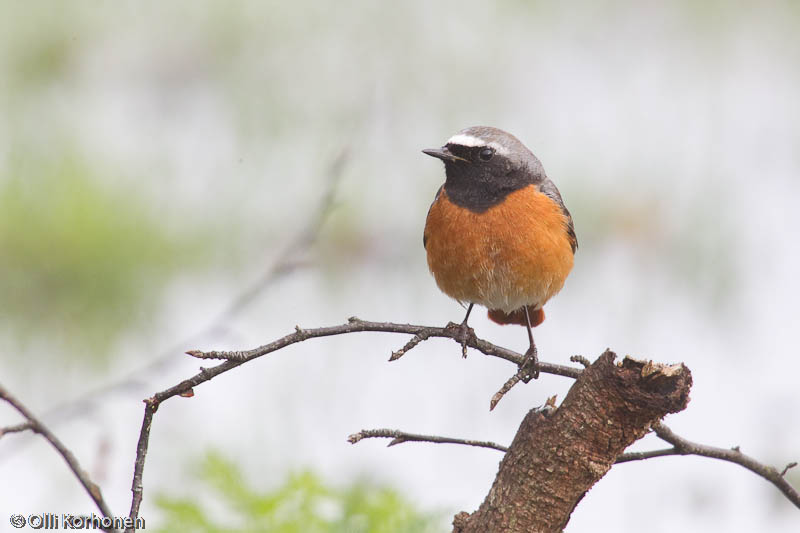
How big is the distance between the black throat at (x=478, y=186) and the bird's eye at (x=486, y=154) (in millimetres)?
49

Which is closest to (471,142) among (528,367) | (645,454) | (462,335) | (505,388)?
(462,335)

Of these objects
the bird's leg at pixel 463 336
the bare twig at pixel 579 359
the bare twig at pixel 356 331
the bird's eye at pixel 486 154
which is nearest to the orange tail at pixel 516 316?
the bird's eye at pixel 486 154

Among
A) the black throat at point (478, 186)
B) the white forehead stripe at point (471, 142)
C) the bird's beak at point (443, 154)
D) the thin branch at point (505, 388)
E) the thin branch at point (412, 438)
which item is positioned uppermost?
the white forehead stripe at point (471, 142)

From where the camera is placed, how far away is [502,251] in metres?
3.99

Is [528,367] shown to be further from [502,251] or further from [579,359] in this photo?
[502,251]

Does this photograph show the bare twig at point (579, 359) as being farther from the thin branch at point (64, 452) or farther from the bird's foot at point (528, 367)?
the thin branch at point (64, 452)

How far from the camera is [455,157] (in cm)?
409

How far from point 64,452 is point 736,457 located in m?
1.81

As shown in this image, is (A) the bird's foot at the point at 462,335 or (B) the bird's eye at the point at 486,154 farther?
(B) the bird's eye at the point at 486,154

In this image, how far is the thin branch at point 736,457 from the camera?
2.59m

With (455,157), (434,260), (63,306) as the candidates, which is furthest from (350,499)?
(63,306)

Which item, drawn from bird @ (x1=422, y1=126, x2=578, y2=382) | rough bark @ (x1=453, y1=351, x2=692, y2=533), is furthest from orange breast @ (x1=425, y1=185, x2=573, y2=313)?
rough bark @ (x1=453, y1=351, x2=692, y2=533)

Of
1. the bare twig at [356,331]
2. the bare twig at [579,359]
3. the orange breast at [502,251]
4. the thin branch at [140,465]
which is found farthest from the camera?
the orange breast at [502,251]

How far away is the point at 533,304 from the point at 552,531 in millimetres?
1981
